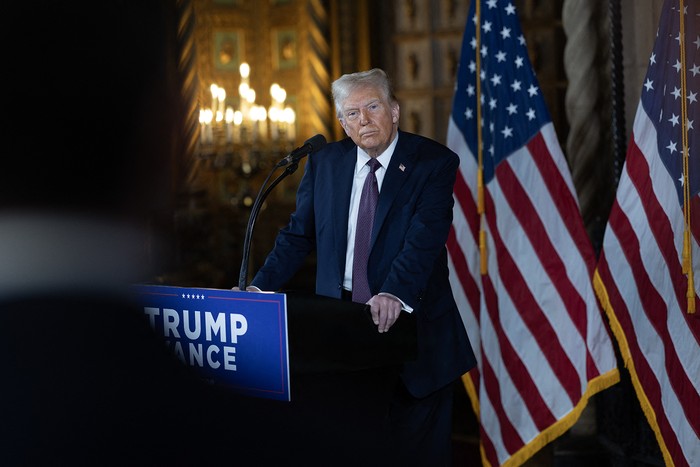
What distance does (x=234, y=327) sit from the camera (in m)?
1.77

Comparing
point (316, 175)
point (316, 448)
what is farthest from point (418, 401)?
point (316, 448)

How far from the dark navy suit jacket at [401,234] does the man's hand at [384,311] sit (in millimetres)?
396

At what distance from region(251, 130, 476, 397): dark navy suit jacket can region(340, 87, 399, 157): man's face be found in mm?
83

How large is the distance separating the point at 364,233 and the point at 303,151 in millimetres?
427

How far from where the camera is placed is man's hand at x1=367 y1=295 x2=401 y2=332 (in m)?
1.96

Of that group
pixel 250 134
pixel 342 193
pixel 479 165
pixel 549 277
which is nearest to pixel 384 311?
pixel 342 193

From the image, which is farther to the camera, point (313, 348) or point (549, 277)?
point (549, 277)

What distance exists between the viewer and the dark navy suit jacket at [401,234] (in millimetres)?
2545

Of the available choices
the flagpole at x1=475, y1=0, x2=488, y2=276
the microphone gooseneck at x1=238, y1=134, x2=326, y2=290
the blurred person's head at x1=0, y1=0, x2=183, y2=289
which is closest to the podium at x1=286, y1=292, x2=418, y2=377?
the microphone gooseneck at x1=238, y1=134, x2=326, y2=290

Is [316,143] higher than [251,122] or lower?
lower

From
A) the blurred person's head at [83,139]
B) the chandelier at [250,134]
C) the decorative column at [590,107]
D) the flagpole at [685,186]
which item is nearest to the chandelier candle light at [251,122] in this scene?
the chandelier at [250,134]

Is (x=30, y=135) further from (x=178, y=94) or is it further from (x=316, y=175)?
(x=316, y=175)

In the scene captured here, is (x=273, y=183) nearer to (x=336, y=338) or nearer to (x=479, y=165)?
(x=336, y=338)

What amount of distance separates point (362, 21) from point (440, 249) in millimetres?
4245
